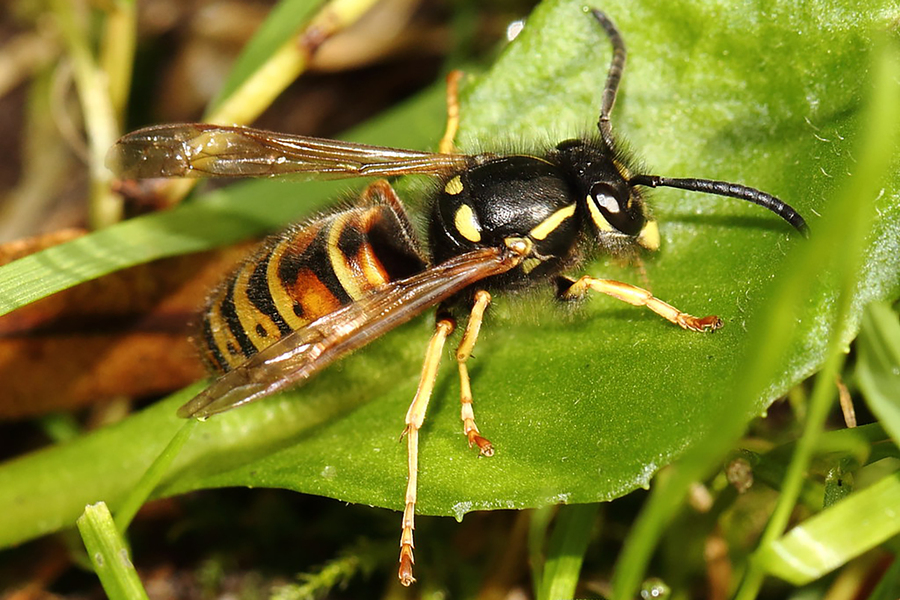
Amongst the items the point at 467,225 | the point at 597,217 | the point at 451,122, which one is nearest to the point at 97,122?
the point at 451,122

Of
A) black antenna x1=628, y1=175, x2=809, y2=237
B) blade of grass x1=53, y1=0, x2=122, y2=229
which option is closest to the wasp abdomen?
black antenna x1=628, y1=175, x2=809, y2=237

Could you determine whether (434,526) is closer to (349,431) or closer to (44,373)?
(349,431)

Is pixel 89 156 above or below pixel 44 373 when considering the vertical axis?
above

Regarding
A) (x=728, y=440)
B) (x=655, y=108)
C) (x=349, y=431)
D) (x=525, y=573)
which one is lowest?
(x=525, y=573)

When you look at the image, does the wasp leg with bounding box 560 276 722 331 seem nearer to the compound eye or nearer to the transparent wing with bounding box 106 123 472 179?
the compound eye

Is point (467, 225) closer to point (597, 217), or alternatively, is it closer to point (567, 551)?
point (597, 217)

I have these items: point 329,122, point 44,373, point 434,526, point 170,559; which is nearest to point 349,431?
point 434,526

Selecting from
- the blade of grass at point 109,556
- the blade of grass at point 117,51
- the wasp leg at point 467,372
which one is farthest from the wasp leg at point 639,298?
the blade of grass at point 117,51
